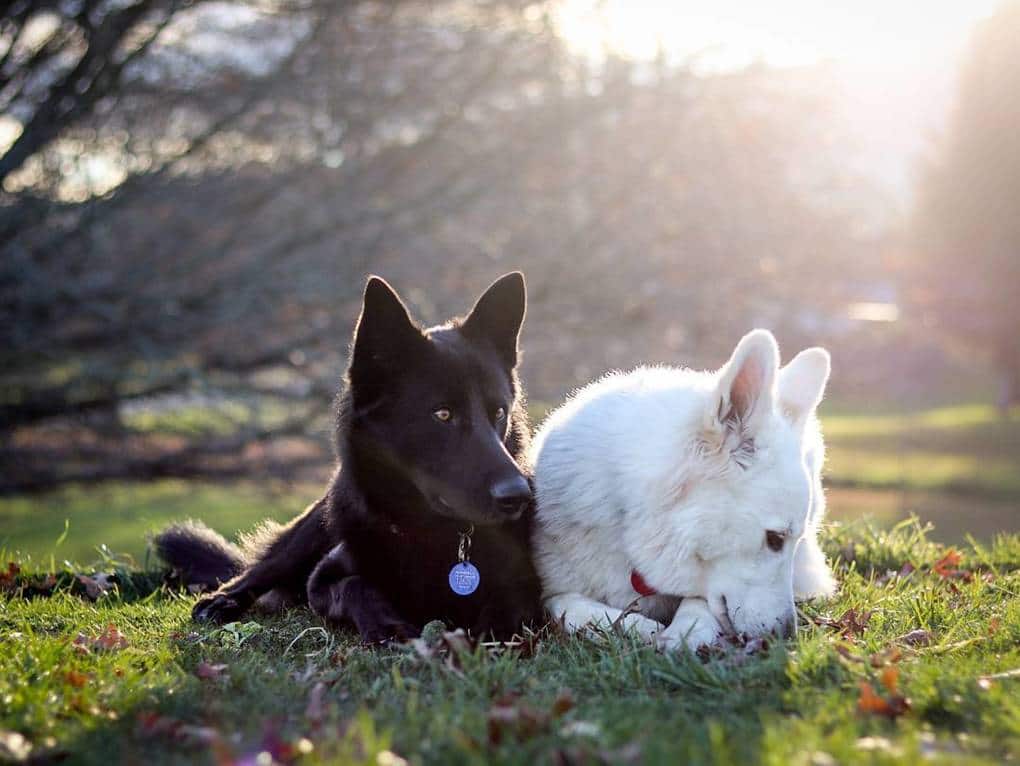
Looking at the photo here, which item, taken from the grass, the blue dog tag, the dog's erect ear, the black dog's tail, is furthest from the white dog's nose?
the black dog's tail

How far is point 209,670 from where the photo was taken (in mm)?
3381

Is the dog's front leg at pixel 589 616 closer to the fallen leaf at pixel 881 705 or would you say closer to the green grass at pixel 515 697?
the green grass at pixel 515 697

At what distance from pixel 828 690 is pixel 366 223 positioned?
378 inches

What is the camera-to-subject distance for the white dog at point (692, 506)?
12.2ft

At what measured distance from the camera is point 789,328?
13.3 metres

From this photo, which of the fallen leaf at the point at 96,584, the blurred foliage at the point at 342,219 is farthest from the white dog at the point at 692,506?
the blurred foliage at the point at 342,219

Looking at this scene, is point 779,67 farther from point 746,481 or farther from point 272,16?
point 746,481

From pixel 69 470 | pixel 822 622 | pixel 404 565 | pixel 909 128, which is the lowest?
pixel 909 128

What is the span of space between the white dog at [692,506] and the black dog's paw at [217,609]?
1367mm

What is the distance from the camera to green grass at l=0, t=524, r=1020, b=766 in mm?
2535

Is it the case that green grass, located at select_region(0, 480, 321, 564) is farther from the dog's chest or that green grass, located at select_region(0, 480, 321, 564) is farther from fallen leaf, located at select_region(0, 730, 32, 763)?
fallen leaf, located at select_region(0, 730, 32, 763)

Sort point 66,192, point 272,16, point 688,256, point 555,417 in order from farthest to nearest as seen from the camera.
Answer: point 688,256, point 272,16, point 66,192, point 555,417

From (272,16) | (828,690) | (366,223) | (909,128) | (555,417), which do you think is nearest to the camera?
(828,690)

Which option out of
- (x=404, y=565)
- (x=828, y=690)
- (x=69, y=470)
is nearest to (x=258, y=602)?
(x=404, y=565)
